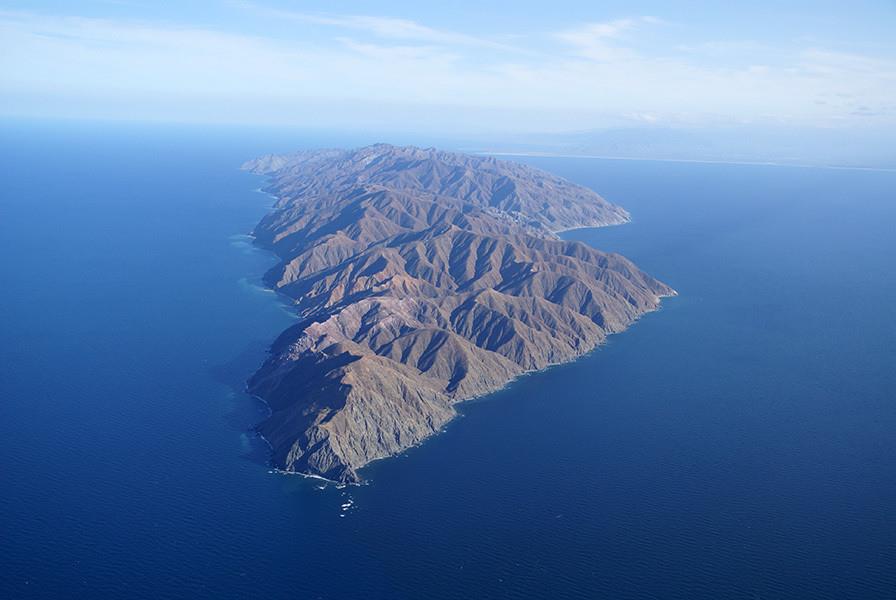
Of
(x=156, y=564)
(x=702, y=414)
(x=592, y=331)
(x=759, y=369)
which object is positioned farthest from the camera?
(x=592, y=331)

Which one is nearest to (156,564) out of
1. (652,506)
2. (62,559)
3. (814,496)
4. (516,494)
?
(62,559)

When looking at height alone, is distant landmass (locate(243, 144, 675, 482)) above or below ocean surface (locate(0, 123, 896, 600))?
above

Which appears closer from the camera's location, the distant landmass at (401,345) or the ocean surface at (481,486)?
the ocean surface at (481,486)

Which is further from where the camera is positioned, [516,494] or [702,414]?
[702,414]

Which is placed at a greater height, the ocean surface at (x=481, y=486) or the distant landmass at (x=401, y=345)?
the distant landmass at (x=401, y=345)

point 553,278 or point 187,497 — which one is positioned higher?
point 553,278

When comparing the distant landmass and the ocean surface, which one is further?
the distant landmass

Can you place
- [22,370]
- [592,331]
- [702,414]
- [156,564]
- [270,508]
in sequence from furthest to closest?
[592,331], [22,370], [702,414], [270,508], [156,564]

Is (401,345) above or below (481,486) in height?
above

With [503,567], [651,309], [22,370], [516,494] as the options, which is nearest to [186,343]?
Answer: [22,370]

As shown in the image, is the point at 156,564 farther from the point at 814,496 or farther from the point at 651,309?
the point at 651,309

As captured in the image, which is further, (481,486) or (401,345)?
(401,345)
